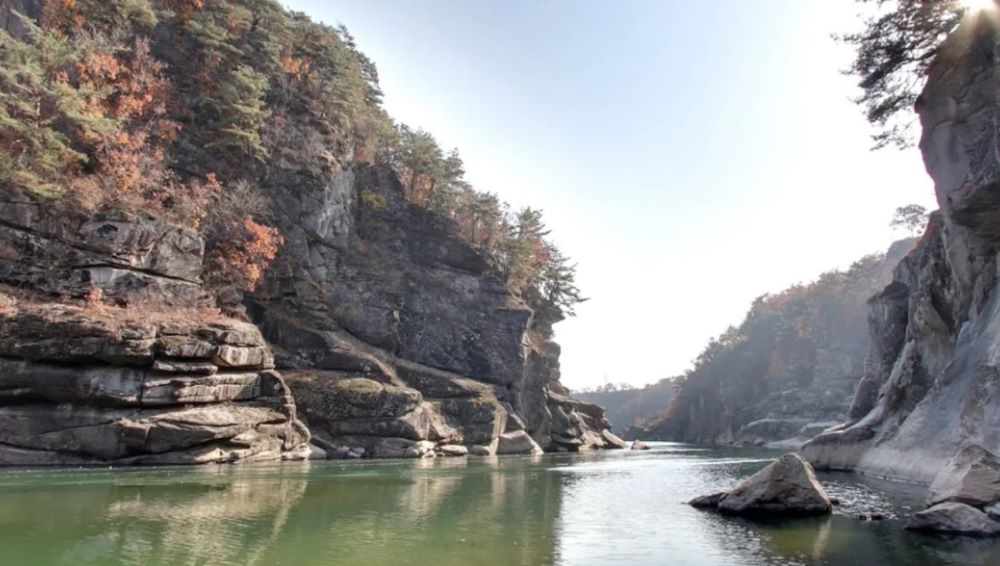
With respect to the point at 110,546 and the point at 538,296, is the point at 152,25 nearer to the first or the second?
the point at 110,546

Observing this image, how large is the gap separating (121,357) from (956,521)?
34029 mm

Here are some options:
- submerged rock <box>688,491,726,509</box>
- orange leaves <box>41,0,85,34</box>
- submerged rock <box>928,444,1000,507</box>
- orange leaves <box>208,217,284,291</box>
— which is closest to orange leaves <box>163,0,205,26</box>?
orange leaves <box>41,0,85,34</box>

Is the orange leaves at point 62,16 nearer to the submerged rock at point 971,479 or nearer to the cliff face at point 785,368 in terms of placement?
the submerged rock at point 971,479

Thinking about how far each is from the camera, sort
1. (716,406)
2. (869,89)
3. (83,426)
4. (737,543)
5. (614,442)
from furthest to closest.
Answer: (716,406)
(614,442)
(869,89)
(83,426)
(737,543)

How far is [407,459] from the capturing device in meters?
41.7

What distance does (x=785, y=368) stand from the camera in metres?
124

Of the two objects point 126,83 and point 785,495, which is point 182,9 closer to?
point 126,83

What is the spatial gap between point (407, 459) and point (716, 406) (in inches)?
4555

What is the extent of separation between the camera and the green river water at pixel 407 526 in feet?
38.9

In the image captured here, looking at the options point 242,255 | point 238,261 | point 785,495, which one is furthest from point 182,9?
point 785,495

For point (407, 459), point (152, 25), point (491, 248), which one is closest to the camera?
point (407, 459)

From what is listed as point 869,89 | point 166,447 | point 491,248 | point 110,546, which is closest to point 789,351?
point 491,248

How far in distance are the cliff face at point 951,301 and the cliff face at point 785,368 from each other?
6332cm

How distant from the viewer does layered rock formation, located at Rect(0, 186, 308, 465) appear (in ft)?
93.5
